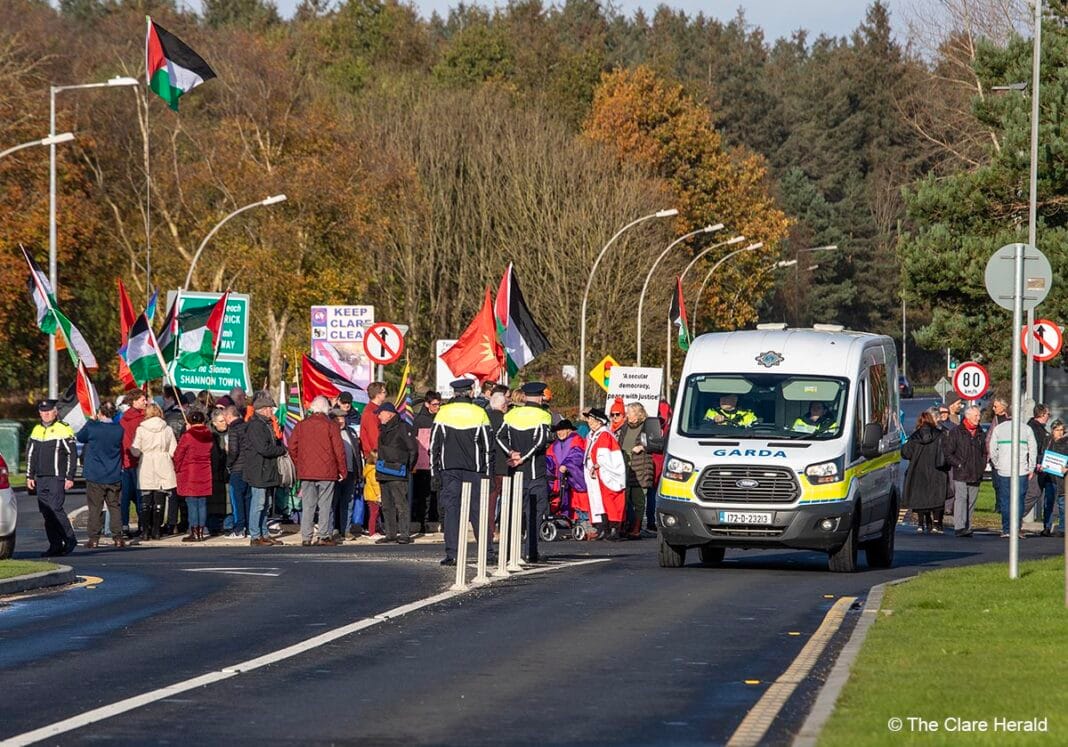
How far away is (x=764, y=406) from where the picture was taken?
21.3 m

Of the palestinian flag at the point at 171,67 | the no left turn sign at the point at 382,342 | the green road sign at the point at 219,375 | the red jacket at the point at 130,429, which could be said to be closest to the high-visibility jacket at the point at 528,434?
the red jacket at the point at 130,429

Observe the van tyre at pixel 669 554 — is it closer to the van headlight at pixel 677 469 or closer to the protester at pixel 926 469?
the van headlight at pixel 677 469

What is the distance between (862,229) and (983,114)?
8363 centimetres

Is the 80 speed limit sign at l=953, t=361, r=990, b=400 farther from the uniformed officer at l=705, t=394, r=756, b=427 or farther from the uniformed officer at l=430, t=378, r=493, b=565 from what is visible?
the uniformed officer at l=430, t=378, r=493, b=565

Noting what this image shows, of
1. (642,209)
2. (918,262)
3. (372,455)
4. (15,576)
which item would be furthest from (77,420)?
(642,209)

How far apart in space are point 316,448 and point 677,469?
21.9ft

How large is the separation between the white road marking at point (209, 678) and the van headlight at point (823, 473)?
407 cm

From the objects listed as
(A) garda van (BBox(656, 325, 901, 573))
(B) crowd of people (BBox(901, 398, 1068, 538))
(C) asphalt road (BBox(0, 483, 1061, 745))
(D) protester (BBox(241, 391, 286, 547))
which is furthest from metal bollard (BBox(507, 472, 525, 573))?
(B) crowd of people (BBox(901, 398, 1068, 538))

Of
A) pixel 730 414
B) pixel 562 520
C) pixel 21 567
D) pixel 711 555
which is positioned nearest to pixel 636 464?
pixel 562 520

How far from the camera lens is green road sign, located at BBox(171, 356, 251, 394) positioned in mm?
31906

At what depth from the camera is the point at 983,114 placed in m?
47.3

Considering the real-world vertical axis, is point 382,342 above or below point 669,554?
above

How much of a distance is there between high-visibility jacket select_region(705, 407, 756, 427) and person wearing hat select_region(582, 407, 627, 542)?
5900mm

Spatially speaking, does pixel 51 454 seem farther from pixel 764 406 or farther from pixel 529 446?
pixel 764 406
